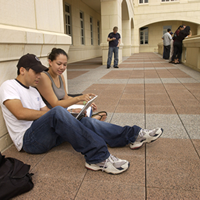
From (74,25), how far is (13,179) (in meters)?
15.5

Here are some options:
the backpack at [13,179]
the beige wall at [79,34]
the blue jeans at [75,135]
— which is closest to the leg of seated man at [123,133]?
the blue jeans at [75,135]

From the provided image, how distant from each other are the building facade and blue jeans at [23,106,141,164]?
60 cm

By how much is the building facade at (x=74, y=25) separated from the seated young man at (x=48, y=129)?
404 millimetres

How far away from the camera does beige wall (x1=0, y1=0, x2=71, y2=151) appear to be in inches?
104

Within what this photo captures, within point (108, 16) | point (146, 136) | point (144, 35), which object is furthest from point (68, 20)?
point (144, 35)

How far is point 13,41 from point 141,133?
1849 millimetres

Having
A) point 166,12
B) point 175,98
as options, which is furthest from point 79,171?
point 166,12

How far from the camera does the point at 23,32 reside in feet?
9.60

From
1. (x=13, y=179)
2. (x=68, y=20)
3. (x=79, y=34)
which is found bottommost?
(x=13, y=179)

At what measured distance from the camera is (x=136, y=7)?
91.9ft

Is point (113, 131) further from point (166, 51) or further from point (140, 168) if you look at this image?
point (166, 51)

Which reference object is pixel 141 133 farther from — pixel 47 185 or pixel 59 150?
pixel 47 185

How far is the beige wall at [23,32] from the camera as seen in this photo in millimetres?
2652

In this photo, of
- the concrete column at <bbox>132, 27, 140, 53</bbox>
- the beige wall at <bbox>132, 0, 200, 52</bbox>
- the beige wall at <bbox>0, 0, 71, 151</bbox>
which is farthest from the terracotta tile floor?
the concrete column at <bbox>132, 27, 140, 53</bbox>
